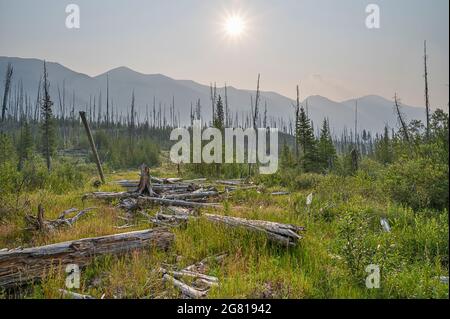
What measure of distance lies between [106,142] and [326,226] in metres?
42.2

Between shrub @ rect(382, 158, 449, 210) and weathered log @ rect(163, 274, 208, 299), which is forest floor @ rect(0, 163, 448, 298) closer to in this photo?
weathered log @ rect(163, 274, 208, 299)

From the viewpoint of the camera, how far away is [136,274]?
445 cm

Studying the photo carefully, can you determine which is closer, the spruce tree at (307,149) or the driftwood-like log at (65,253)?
the driftwood-like log at (65,253)

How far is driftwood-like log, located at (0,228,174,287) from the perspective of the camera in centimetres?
427

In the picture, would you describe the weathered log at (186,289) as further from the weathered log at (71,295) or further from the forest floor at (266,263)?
the weathered log at (71,295)

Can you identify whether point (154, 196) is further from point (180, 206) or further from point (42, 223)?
point (42, 223)

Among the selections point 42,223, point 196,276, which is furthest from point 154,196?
point 196,276

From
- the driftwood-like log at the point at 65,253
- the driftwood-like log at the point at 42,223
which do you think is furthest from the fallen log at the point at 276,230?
the driftwood-like log at the point at 42,223

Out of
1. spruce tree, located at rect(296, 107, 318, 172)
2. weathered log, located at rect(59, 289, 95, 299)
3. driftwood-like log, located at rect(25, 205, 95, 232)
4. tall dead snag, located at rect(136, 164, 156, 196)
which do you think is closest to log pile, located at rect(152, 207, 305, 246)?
driftwood-like log, located at rect(25, 205, 95, 232)

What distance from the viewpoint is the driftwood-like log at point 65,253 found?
4273 millimetres

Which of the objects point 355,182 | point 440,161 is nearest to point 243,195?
point 355,182

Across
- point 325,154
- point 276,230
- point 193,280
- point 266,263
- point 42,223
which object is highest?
point 325,154

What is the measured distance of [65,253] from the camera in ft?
15.8

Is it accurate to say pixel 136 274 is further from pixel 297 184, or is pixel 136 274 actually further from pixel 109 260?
pixel 297 184
